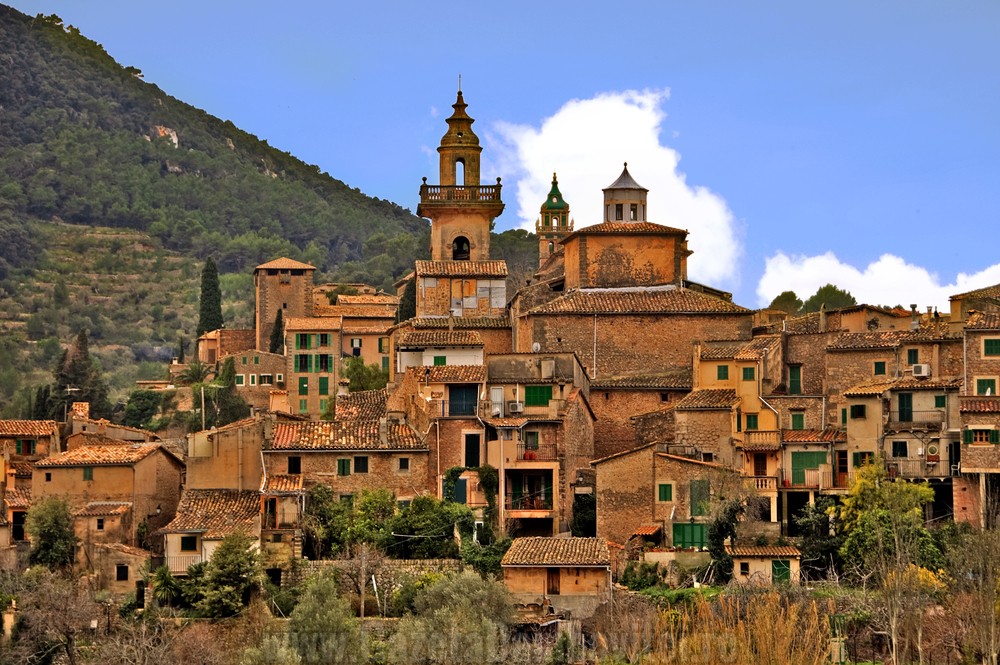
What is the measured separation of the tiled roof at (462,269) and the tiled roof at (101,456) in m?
13.3

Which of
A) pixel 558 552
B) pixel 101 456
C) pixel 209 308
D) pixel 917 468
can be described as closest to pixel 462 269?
pixel 101 456

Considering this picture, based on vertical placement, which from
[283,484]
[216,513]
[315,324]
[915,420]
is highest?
[315,324]

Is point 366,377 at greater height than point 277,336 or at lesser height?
lesser

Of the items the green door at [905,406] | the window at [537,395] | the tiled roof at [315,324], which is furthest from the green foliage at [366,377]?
the green door at [905,406]

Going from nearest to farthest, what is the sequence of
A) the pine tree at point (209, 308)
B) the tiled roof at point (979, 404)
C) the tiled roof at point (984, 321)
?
the tiled roof at point (979, 404) < the tiled roof at point (984, 321) < the pine tree at point (209, 308)

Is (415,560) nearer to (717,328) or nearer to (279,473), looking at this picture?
(279,473)

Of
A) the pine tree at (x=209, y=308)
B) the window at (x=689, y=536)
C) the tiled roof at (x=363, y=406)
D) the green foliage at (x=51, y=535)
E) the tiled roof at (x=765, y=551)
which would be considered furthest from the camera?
the pine tree at (x=209, y=308)

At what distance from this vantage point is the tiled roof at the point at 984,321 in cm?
5145

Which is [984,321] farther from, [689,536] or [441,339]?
[441,339]

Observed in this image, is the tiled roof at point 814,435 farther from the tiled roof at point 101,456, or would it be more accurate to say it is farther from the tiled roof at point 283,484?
the tiled roof at point 101,456

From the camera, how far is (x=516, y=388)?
54312 mm

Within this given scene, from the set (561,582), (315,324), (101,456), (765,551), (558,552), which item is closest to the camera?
(561,582)

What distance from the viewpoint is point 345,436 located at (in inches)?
2135

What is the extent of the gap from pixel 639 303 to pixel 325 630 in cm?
1974
